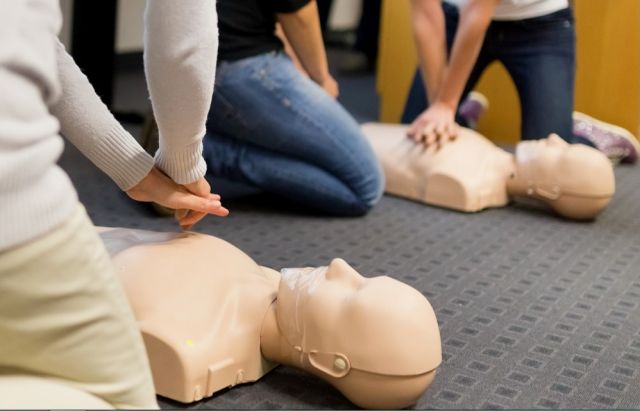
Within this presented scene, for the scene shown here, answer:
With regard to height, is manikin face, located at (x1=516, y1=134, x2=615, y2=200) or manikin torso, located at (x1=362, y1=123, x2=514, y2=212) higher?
manikin face, located at (x1=516, y1=134, x2=615, y2=200)

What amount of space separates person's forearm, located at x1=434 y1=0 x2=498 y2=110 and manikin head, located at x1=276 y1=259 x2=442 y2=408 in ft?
3.66

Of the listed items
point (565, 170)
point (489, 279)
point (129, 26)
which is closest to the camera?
point (489, 279)

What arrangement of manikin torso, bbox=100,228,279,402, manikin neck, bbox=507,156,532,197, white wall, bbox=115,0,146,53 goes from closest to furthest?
1. manikin torso, bbox=100,228,279,402
2. manikin neck, bbox=507,156,532,197
3. white wall, bbox=115,0,146,53

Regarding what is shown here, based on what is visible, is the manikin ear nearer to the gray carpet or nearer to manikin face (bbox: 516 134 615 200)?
the gray carpet

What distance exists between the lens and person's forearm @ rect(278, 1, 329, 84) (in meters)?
1.85

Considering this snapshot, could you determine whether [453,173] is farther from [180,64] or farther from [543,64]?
[180,64]

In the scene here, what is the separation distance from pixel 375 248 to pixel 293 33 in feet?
1.60

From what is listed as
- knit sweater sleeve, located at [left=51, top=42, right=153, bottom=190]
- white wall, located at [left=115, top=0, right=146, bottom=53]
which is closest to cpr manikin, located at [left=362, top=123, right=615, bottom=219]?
knit sweater sleeve, located at [left=51, top=42, right=153, bottom=190]

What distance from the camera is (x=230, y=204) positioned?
76.2 inches

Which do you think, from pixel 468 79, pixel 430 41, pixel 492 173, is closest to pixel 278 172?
pixel 492 173

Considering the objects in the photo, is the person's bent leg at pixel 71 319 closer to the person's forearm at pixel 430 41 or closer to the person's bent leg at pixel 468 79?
the person's forearm at pixel 430 41

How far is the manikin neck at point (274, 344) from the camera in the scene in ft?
3.60

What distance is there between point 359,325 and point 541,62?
1.40 m

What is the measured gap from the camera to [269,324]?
1.11m
